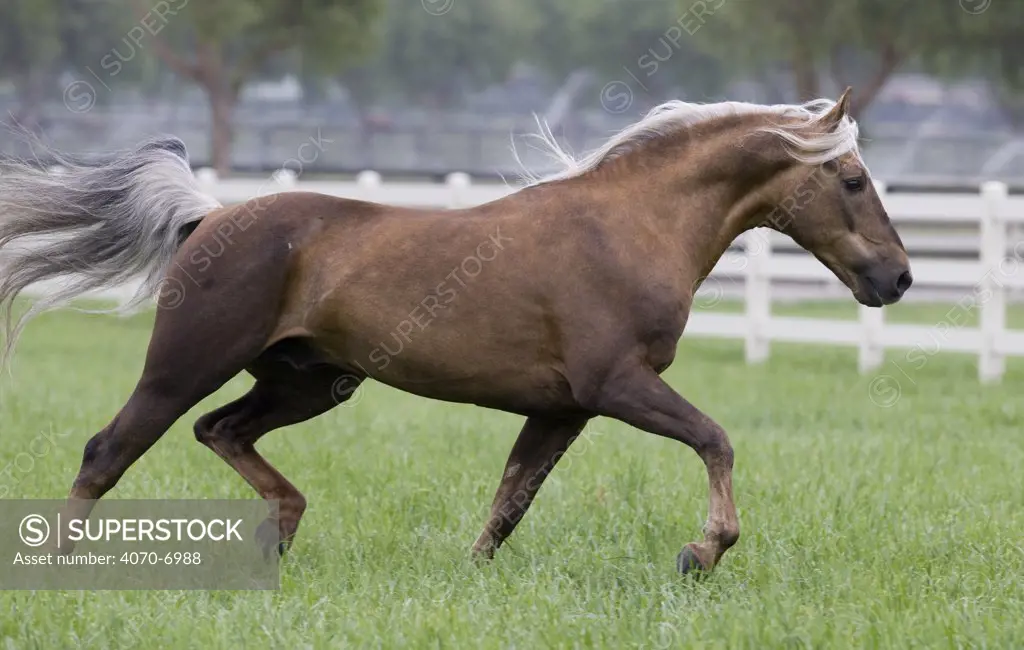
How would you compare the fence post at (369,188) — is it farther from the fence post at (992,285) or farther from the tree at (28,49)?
the tree at (28,49)

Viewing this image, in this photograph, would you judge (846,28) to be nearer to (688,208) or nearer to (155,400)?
(688,208)

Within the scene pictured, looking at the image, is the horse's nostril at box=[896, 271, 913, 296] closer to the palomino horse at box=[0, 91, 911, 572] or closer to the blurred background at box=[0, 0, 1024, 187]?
the palomino horse at box=[0, 91, 911, 572]

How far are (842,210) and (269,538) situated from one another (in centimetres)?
255

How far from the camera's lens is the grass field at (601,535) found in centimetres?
453

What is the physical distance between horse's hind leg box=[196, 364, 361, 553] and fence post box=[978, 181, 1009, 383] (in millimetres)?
7653

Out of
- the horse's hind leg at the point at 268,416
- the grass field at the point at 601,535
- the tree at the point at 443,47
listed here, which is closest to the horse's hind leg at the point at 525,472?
the grass field at the point at 601,535

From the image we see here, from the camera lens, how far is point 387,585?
205 inches

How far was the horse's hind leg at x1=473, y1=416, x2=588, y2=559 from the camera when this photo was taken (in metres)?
5.75

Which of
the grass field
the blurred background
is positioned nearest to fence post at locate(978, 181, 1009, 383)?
the grass field

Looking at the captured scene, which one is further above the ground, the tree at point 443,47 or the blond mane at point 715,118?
the tree at point 443,47

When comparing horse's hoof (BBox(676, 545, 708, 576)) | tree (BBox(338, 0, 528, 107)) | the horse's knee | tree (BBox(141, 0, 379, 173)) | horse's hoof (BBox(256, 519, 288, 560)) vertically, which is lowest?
horse's hoof (BBox(256, 519, 288, 560))

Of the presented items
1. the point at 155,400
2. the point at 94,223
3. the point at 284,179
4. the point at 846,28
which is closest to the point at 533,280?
the point at 155,400

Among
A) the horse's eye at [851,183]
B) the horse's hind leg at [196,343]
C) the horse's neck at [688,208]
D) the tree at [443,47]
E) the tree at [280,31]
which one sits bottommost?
the horse's hind leg at [196,343]

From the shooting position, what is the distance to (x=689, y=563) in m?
5.10
